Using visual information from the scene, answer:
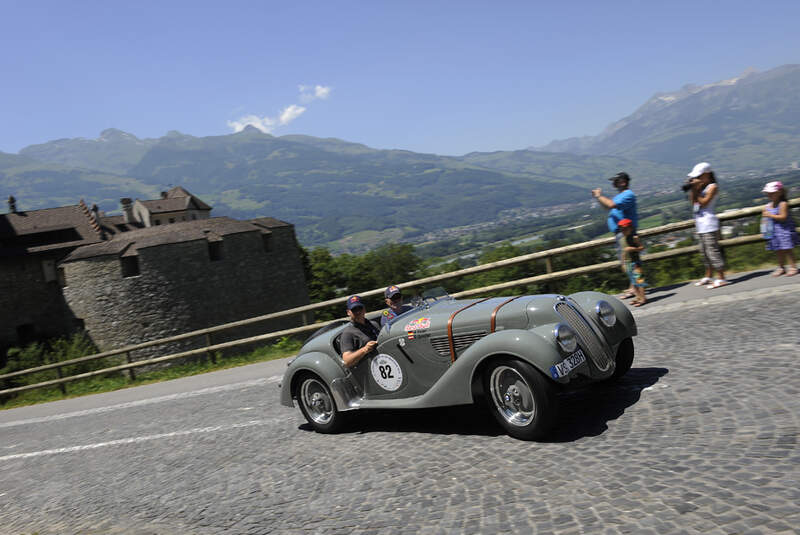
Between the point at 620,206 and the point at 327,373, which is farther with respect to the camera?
the point at 620,206

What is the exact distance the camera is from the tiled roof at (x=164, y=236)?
117 ft

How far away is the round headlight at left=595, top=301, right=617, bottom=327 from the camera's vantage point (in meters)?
5.99

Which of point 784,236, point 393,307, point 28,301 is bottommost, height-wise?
point 784,236

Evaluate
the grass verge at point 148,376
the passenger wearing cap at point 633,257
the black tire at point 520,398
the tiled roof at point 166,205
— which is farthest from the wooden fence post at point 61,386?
the tiled roof at point 166,205

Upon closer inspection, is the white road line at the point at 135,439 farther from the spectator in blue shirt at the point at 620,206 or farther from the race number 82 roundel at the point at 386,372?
the spectator in blue shirt at the point at 620,206

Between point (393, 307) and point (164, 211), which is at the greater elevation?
point (164, 211)

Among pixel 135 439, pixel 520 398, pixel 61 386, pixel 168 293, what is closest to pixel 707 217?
pixel 520 398

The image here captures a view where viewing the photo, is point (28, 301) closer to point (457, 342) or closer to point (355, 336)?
point (355, 336)

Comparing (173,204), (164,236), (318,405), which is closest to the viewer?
(318,405)

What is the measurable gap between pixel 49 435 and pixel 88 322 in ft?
89.1

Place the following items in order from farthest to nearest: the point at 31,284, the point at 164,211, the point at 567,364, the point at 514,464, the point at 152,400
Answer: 1. the point at 164,211
2. the point at 31,284
3. the point at 152,400
4. the point at 567,364
5. the point at 514,464

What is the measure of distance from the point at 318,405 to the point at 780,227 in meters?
7.44

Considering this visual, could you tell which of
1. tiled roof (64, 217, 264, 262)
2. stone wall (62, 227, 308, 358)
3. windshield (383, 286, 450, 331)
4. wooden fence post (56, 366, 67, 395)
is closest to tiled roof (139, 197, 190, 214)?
tiled roof (64, 217, 264, 262)

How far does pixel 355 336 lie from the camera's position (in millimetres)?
6871
